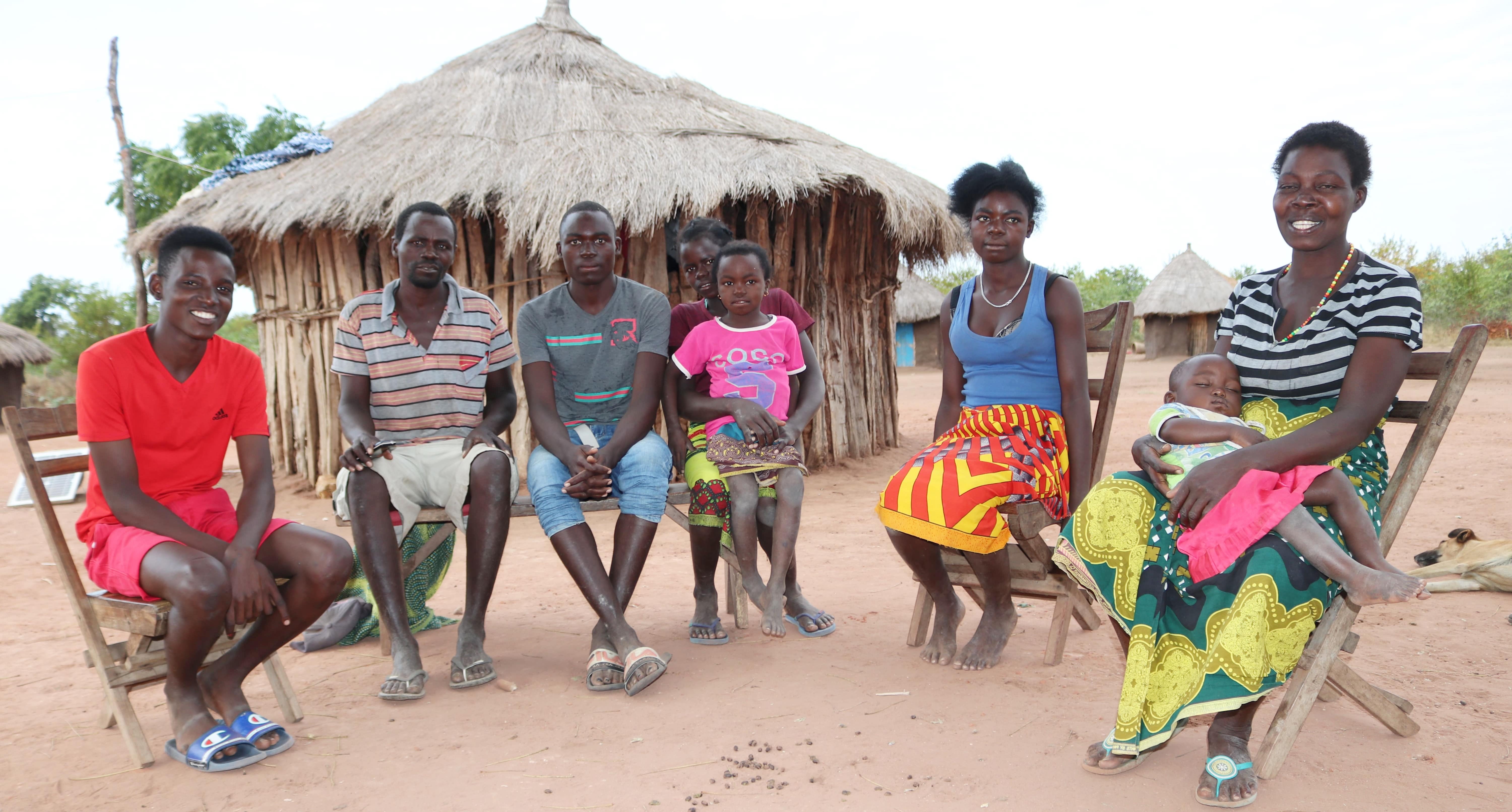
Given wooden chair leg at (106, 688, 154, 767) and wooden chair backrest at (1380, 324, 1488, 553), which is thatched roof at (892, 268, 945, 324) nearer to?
wooden chair backrest at (1380, 324, 1488, 553)

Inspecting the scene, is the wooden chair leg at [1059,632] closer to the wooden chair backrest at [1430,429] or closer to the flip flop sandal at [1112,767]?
the flip flop sandal at [1112,767]

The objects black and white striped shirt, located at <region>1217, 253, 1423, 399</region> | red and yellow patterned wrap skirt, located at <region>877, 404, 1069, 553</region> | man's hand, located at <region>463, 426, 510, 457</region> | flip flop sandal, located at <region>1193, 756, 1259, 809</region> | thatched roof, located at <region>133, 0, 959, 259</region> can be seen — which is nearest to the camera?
Result: flip flop sandal, located at <region>1193, 756, 1259, 809</region>

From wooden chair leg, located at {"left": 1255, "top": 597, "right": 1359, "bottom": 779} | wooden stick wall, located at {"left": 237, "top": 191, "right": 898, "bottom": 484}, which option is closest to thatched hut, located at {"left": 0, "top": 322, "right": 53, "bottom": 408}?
wooden stick wall, located at {"left": 237, "top": 191, "right": 898, "bottom": 484}

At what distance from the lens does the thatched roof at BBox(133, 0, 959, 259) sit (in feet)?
21.9

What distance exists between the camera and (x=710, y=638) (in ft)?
11.7

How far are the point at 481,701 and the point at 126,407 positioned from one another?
4.41ft

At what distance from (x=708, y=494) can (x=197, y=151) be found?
59.7 ft

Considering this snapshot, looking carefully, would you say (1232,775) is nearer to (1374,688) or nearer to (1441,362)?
(1374,688)

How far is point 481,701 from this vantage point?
117 inches

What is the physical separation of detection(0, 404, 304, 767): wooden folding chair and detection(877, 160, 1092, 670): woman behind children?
6.87ft

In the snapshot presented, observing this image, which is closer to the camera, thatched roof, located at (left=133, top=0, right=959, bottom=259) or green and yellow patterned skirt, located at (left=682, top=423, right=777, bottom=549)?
green and yellow patterned skirt, located at (left=682, top=423, right=777, bottom=549)

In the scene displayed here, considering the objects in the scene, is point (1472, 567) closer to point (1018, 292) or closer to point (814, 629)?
point (1018, 292)

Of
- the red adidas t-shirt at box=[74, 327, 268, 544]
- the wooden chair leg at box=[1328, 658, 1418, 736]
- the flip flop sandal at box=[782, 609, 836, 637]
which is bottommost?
the flip flop sandal at box=[782, 609, 836, 637]

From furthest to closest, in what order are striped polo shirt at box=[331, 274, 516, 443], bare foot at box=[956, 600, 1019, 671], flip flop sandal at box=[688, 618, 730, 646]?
flip flop sandal at box=[688, 618, 730, 646], striped polo shirt at box=[331, 274, 516, 443], bare foot at box=[956, 600, 1019, 671]
